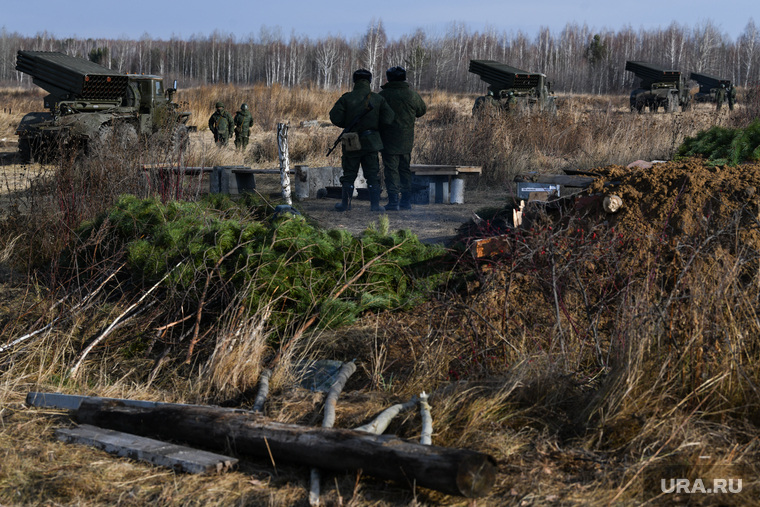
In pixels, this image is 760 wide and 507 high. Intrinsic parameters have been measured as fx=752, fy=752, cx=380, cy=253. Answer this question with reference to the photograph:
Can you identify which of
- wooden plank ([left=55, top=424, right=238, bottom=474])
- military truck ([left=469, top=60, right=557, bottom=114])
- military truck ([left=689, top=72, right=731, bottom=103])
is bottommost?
wooden plank ([left=55, top=424, right=238, bottom=474])

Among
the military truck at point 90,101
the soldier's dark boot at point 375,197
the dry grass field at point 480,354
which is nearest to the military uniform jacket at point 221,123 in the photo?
the military truck at point 90,101

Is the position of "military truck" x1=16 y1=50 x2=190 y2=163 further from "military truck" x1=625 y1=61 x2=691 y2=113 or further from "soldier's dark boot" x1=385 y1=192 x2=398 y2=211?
"military truck" x1=625 y1=61 x2=691 y2=113

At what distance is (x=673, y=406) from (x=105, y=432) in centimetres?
235

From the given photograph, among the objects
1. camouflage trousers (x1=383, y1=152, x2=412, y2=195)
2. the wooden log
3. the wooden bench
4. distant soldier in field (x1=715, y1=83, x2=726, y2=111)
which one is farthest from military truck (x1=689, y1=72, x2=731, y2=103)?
the wooden log

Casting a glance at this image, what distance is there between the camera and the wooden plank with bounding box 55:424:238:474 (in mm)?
2826

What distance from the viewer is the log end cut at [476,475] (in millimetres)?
2475

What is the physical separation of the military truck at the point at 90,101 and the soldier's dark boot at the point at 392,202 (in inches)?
222

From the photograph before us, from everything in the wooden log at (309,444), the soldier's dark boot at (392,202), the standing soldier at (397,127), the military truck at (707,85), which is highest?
the military truck at (707,85)

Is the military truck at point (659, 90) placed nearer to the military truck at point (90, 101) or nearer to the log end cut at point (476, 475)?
the military truck at point (90, 101)

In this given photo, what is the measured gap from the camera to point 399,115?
9016mm

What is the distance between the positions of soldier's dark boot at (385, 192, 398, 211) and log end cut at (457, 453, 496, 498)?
21.8 ft

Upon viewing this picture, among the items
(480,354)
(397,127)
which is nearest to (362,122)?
(397,127)

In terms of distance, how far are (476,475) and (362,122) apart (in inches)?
263

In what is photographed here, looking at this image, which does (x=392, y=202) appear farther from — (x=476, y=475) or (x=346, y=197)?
(x=476, y=475)
